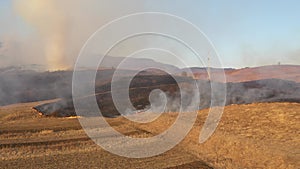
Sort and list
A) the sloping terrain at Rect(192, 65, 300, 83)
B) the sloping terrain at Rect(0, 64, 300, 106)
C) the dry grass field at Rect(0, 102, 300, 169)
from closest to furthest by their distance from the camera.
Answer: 1. the dry grass field at Rect(0, 102, 300, 169)
2. the sloping terrain at Rect(0, 64, 300, 106)
3. the sloping terrain at Rect(192, 65, 300, 83)

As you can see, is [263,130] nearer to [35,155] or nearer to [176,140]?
[176,140]

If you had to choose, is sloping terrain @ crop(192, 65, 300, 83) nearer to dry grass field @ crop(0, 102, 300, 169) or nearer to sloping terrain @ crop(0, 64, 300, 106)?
sloping terrain @ crop(0, 64, 300, 106)

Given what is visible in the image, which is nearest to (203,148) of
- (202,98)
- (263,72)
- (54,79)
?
(202,98)

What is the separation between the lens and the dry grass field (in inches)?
561

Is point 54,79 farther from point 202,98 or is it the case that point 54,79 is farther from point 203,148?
point 203,148

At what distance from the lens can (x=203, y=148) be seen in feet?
58.5

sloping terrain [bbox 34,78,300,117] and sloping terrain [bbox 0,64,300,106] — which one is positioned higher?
sloping terrain [bbox 0,64,300,106]

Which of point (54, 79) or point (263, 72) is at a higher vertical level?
point (54, 79)

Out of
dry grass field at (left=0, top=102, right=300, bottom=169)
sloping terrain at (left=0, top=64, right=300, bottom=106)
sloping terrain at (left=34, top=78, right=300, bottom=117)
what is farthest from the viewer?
sloping terrain at (left=0, top=64, right=300, bottom=106)

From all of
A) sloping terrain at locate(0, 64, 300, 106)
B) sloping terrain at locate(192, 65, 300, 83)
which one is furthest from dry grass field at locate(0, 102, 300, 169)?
Answer: sloping terrain at locate(192, 65, 300, 83)

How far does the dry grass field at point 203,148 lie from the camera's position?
46.7 feet

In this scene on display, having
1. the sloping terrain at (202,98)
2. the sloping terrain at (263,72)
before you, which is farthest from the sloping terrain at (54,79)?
the sloping terrain at (202,98)

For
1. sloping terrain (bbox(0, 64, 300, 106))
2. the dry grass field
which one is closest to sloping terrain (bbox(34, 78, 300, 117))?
sloping terrain (bbox(0, 64, 300, 106))

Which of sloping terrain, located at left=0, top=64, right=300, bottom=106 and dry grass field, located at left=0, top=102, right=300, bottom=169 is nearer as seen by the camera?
dry grass field, located at left=0, top=102, right=300, bottom=169
